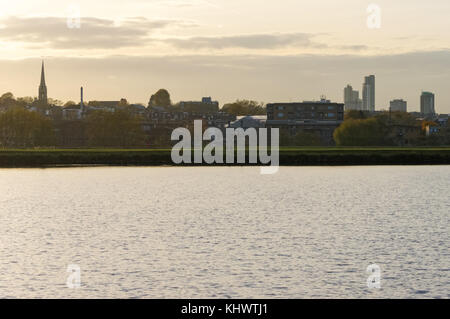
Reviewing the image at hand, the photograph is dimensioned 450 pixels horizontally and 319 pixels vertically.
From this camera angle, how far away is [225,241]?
1453 inches

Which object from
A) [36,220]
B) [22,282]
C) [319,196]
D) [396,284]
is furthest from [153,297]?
[319,196]

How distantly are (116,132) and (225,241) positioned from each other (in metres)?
135

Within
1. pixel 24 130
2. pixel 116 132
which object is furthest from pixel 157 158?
pixel 116 132

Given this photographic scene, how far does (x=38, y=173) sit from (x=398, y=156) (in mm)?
50820

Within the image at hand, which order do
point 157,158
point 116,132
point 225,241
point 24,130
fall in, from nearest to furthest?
point 225,241 < point 157,158 < point 24,130 < point 116,132

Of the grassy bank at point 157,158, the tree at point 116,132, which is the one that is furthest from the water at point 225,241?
the tree at point 116,132

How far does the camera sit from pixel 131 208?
2099 inches

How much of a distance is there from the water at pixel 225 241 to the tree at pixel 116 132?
3868 inches

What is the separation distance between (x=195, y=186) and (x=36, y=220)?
2794 centimetres

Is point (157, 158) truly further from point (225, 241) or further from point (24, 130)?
point (225, 241)
